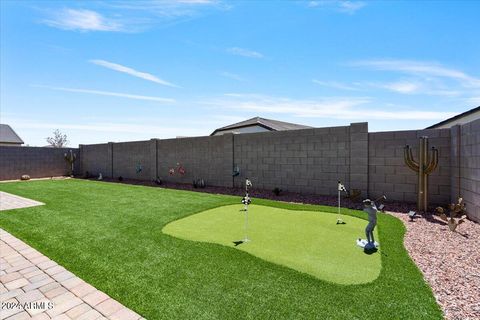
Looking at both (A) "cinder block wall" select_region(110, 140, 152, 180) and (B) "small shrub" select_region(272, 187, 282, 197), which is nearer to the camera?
(B) "small shrub" select_region(272, 187, 282, 197)

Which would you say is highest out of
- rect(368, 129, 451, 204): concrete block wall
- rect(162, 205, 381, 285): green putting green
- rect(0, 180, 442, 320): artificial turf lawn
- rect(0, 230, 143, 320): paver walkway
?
rect(368, 129, 451, 204): concrete block wall

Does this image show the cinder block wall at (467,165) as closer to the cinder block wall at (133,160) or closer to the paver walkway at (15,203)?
the paver walkway at (15,203)

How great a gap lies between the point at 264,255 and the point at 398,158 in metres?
6.23

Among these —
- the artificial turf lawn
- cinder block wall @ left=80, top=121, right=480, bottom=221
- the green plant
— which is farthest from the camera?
cinder block wall @ left=80, top=121, right=480, bottom=221

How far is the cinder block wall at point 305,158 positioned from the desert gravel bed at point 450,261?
311 cm

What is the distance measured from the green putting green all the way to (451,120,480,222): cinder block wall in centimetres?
249

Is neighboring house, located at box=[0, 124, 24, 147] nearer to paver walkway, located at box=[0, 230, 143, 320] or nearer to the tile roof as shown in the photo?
the tile roof

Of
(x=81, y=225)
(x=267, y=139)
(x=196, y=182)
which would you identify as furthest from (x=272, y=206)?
(x=196, y=182)

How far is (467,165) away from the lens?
6500 mm

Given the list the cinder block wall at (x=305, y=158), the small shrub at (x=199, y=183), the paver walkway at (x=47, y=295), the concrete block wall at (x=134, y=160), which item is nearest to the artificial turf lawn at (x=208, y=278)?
the paver walkway at (x=47, y=295)

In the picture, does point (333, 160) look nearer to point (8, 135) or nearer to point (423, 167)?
point (423, 167)

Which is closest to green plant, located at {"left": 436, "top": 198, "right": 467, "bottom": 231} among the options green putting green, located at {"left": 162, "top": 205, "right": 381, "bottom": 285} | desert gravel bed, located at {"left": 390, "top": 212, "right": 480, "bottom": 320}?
desert gravel bed, located at {"left": 390, "top": 212, "right": 480, "bottom": 320}

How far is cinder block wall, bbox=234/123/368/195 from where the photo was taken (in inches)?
355

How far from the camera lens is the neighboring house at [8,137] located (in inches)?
1211
